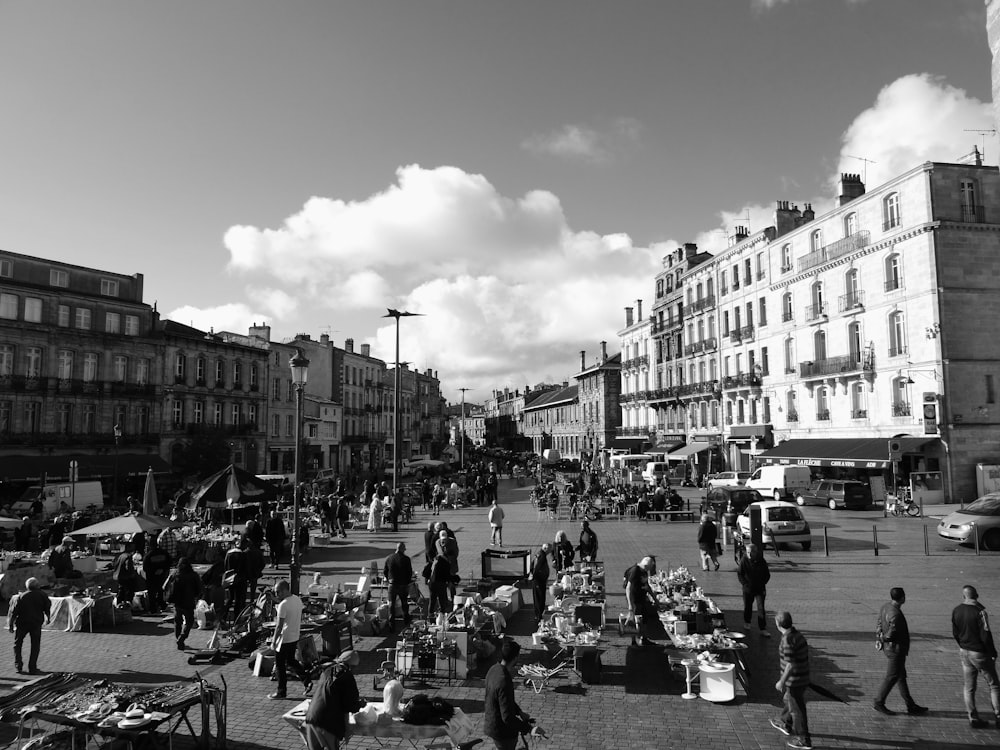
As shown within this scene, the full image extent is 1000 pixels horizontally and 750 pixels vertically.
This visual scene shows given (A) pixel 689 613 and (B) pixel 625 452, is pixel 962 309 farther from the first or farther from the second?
(B) pixel 625 452

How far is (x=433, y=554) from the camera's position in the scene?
14.6 meters

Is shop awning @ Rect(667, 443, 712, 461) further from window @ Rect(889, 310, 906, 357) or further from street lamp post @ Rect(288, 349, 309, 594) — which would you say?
street lamp post @ Rect(288, 349, 309, 594)

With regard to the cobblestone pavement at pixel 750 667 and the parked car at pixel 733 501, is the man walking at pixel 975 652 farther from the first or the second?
the parked car at pixel 733 501

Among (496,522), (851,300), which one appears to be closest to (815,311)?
(851,300)

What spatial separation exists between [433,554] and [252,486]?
758cm

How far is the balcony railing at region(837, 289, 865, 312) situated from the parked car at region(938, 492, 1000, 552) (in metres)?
16.0

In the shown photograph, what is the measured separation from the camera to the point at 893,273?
3177cm

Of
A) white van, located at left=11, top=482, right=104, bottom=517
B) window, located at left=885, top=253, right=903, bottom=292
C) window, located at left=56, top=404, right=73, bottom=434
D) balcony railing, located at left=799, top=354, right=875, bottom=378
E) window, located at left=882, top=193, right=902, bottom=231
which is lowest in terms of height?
white van, located at left=11, top=482, right=104, bottom=517

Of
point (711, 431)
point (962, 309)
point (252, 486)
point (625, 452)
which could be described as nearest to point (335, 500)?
point (252, 486)

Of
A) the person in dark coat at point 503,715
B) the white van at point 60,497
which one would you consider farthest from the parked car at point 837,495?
the white van at point 60,497

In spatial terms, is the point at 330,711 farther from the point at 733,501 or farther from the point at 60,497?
the point at 60,497

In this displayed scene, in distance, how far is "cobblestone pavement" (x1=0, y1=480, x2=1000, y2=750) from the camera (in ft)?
24.8

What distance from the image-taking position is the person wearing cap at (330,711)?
6184 mm

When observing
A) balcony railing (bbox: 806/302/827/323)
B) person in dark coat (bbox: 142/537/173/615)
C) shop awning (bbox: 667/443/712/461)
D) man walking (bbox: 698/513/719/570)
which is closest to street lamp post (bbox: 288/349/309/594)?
person in dark coat (bbox: 142/537/173/615)
